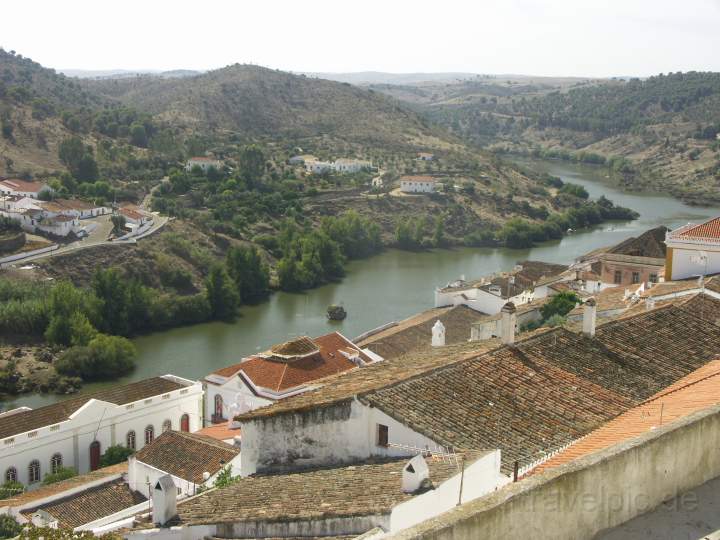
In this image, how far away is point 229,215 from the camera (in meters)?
58.0

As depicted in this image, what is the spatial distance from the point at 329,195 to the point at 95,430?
147ft

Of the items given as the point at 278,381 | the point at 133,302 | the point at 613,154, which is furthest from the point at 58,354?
the point at 613,154

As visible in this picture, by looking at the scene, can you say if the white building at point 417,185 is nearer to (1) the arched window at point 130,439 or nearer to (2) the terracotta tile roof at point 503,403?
(1) the arched window at point 130,439

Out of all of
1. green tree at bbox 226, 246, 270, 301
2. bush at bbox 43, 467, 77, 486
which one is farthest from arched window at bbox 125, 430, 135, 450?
green tree at bbox 226, 246, 270, 301

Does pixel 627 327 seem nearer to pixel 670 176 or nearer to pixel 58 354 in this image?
pixel 58 354

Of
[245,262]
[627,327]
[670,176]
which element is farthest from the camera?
[670,176]

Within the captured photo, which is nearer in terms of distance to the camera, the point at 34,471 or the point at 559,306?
the point at 34,471

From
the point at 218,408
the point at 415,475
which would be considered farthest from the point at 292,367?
the point at 415,475

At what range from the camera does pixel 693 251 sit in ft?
64.2

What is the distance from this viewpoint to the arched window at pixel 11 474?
20469mm

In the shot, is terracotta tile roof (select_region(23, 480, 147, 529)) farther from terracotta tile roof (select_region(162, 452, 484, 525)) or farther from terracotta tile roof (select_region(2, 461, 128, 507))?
terracotta tile roof (select_region(162, 452, 484, 525))

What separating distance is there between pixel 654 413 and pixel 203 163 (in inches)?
2516

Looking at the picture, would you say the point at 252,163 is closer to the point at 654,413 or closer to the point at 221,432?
the point at 221,432

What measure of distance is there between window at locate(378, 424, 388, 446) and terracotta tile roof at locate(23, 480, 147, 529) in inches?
336
